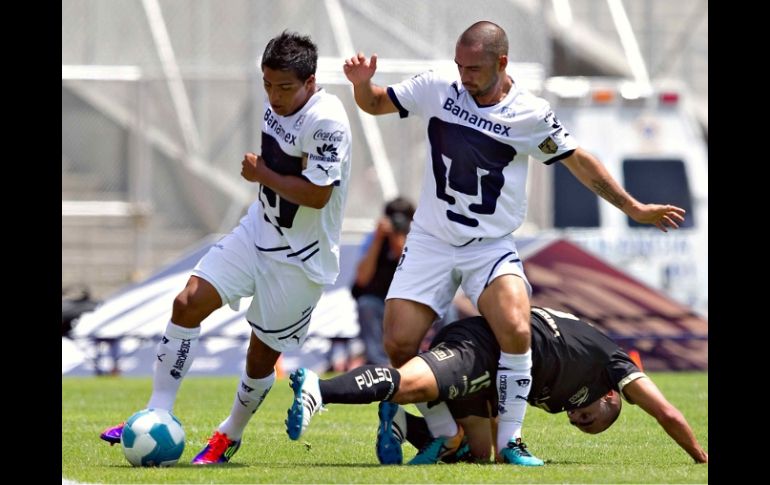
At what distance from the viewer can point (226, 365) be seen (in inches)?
685

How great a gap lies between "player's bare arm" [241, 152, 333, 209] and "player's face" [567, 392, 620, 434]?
1.89 m

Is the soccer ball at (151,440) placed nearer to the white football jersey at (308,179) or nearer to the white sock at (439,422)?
the white football jersey at (308,179)

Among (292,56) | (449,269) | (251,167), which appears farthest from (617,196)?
(251,167)

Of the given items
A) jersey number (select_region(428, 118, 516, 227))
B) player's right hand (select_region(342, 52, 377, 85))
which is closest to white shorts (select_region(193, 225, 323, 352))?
jersey number (select_region(428, 118, 516, 227))

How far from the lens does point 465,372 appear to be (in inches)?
308

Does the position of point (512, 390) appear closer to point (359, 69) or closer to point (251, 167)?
point (251, 167)

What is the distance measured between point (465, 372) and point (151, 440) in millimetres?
1680

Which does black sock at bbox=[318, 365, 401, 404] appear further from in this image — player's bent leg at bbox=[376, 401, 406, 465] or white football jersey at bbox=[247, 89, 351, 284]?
white football jersey at bbox=[247, 89, 351, 284]

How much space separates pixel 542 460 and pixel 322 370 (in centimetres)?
929

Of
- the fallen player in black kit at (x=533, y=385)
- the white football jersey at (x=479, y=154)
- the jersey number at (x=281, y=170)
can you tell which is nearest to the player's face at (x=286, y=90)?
the jersey number at (x=281, y=170)

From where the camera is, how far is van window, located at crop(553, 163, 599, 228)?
1877 cm
